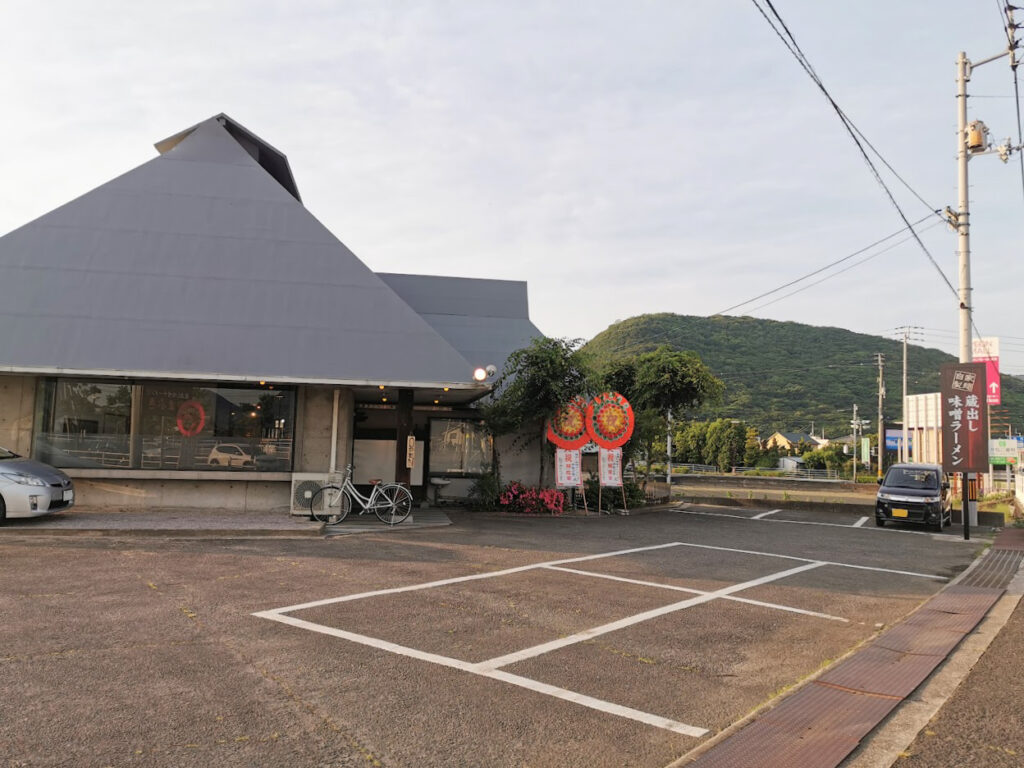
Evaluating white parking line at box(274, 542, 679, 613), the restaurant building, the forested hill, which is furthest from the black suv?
the forested hill

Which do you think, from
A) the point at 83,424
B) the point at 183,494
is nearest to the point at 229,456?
the point at 183,494

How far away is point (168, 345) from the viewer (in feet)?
40.4

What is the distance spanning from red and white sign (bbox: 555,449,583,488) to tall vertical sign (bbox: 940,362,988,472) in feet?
26.7

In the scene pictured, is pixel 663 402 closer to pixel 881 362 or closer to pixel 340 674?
pixel 340 674

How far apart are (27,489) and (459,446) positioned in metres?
9.58

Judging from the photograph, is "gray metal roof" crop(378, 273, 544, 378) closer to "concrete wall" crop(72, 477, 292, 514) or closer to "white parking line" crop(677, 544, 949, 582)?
"concrete wall" crop(72, 477, 292, 514)

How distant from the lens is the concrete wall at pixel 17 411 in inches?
498

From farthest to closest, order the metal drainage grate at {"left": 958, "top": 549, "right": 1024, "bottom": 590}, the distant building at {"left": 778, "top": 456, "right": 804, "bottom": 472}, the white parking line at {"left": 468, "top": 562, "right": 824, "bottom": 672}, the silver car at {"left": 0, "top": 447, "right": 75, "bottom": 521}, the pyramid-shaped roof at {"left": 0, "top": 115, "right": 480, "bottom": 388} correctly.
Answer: the distant building at {"left": 778, "top": 456, "right": 804, "bottom": 472} → the pyramid-shaped roof at {"left": 0, "top": 115, "right": 480, "bottom": 388} → the silver car at {"left": 0, "top": 447, "right": 75, "bottom": 521} → the metal drainage grate at {"left": 958, "top": 549, "right": 1024, "bottom": 590} → the white parking line at {"left": 468, "top": 562, "right": 824, "bottom": 672}

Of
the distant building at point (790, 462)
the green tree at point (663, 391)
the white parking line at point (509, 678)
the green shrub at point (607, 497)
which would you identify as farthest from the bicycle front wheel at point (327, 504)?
the distant building at point (790, 462)

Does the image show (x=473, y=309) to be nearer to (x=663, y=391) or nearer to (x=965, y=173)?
(x=663, y=391)

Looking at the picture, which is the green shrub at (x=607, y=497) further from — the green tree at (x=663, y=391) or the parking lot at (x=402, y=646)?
the parking lot at (x=402, y=646)

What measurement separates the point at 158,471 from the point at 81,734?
10201mm

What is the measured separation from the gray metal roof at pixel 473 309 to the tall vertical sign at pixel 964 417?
34.2 ft

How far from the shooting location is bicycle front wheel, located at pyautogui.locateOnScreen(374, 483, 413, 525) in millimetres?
12867
